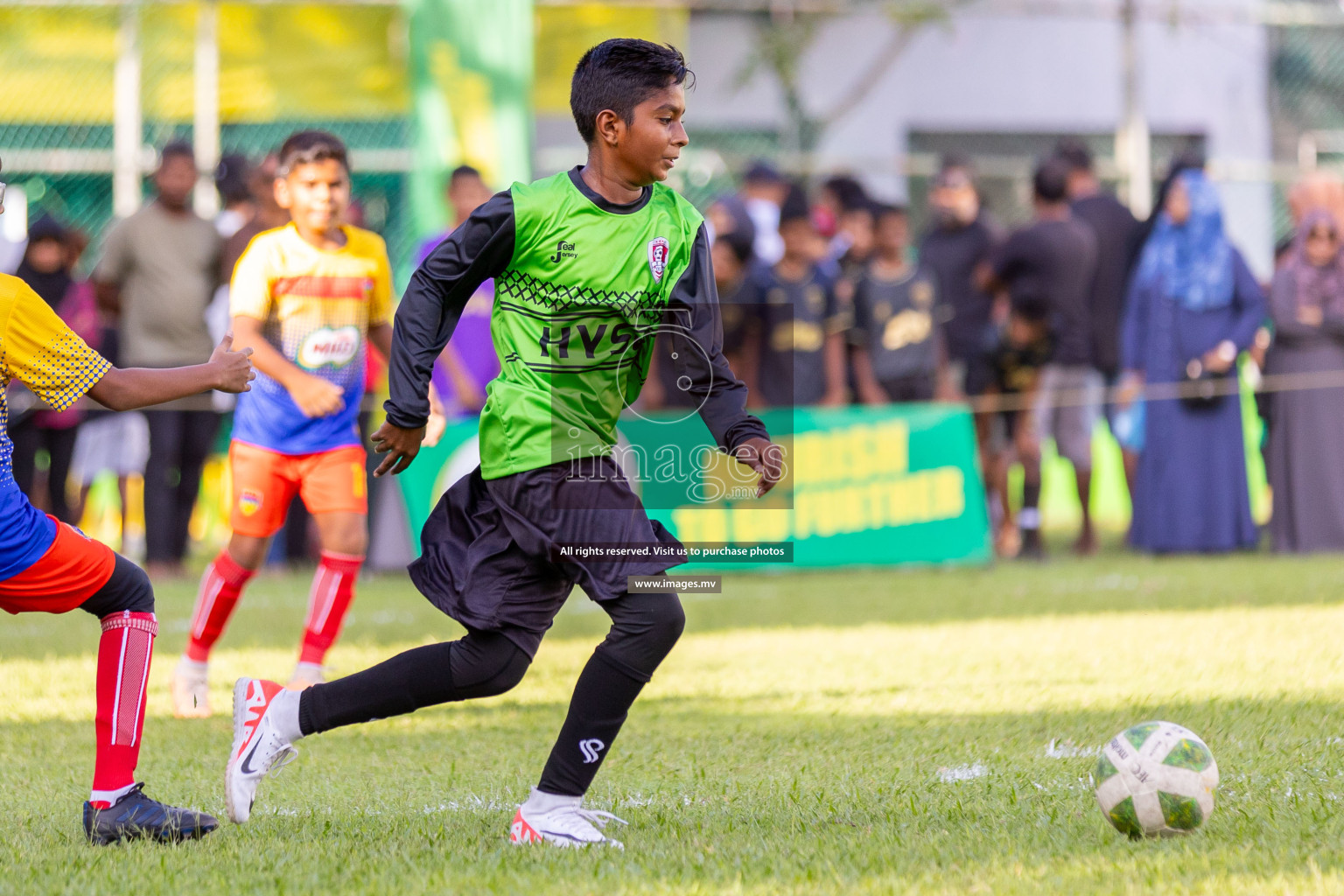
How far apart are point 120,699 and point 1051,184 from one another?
27.9 ft

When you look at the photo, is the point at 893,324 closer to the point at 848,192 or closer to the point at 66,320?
the point at 848,192

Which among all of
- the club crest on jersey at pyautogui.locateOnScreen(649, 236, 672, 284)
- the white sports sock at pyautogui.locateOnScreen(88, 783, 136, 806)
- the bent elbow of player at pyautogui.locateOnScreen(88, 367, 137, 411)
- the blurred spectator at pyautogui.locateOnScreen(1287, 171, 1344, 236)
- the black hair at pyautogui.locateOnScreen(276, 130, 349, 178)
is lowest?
the white sports sock at pyautogui.locateOnScreen(88, 783, 136, 806)

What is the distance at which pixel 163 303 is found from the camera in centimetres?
1032

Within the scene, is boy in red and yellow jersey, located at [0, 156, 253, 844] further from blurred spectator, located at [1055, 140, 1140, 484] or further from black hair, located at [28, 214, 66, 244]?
blurred spectator, located at [1055, 140, 1140, 484]

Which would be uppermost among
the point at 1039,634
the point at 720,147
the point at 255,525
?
the point at 720,147

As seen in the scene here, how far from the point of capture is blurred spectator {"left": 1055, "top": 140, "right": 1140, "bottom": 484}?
11891 mm

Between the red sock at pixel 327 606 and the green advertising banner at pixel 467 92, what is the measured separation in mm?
7677

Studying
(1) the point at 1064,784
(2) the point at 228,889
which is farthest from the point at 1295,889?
(2) the point at 228,889

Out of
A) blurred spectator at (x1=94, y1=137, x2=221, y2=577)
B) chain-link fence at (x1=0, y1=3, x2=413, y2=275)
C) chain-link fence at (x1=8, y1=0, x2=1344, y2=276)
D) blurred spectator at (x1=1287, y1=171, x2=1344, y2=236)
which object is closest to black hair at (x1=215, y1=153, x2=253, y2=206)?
blurred spectator at (x1=94, y1=137, x2=221, y2=577)

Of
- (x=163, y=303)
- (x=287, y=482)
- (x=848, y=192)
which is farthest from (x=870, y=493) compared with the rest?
(x=287, y=482)

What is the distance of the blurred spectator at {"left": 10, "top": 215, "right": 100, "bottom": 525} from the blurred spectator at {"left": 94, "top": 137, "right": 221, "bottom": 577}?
0.60m

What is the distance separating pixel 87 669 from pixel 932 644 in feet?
11.9

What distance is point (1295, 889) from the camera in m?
3.20

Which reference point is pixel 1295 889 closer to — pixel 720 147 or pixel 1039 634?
pixel 1039 634
